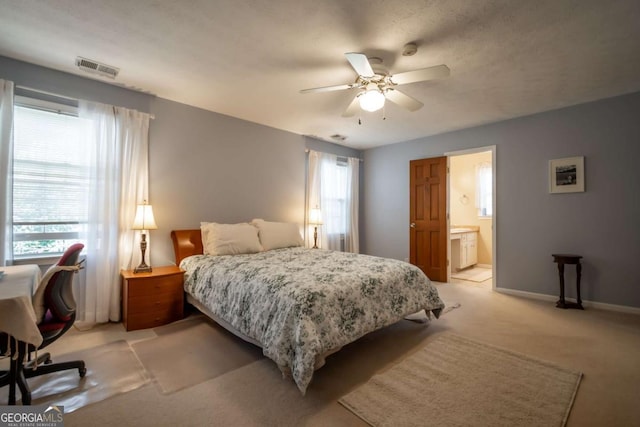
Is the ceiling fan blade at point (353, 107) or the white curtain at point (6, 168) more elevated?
the ceiling fan blade at point (353, 107)

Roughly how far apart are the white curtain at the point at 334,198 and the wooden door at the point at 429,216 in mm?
1160

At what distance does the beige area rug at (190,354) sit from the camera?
2.04 m

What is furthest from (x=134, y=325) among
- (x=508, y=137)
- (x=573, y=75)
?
(x=508, y=137)

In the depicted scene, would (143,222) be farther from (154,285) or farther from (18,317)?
(18,317)

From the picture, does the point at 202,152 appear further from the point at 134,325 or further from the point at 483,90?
the point at 483,90

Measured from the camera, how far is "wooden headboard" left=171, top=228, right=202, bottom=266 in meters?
3.47

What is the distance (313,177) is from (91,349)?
3739 mm

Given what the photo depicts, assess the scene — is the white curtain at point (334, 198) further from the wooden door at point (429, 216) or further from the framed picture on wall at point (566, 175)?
the framed picture on wall at point (566, 175)

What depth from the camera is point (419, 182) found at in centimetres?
518

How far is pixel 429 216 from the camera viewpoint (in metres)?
5.04

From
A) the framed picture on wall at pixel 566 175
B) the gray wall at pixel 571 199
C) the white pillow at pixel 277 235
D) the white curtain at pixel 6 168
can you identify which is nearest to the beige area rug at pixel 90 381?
the white curtain at pixel 6 168

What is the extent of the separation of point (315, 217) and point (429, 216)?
6.72ft

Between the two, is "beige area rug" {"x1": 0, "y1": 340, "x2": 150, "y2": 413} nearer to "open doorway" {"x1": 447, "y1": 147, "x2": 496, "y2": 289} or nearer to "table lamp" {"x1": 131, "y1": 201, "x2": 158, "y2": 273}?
"table lamp" {"x1": 131, "y1": 201, "x2": 158, "y2": 273}

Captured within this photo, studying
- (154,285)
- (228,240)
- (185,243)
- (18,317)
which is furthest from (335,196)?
(18,317)
